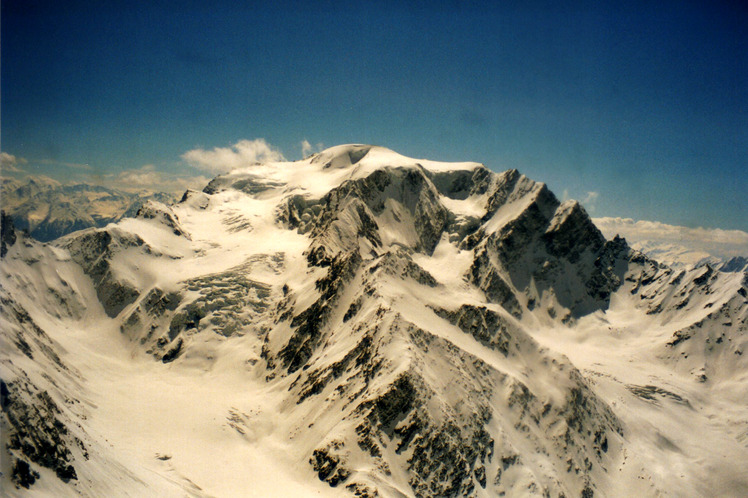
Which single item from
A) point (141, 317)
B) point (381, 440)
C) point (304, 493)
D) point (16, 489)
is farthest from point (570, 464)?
point (141, 317)

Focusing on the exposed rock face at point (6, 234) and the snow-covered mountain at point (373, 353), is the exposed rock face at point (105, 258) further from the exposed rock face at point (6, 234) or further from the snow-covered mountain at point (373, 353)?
the exposed rock face at point (6, 234)

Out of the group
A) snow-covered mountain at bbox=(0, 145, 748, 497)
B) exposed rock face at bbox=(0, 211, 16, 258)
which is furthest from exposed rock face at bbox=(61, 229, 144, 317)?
exposed rock face at bbox=(0, 211, 16, 258)

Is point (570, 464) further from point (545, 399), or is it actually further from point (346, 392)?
point (346, 392)

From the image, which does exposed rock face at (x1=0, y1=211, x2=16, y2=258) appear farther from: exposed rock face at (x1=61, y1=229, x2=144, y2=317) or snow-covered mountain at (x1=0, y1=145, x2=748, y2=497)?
exposed rock face at (x1=61, y1=229, x2=144, y2=317)

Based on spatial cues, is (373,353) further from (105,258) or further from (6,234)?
(6,234)

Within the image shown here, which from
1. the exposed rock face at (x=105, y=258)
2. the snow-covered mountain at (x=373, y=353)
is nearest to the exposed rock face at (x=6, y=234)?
the snow-covered mountain at (x=373, y=353)

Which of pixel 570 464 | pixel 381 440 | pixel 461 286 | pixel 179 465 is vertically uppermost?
pixel 461 286

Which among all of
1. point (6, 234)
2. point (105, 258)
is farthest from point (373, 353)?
point (6, 234)

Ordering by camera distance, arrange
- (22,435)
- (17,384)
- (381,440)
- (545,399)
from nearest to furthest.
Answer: (22,435) < (17,384) < (381,440) < (545,399)
